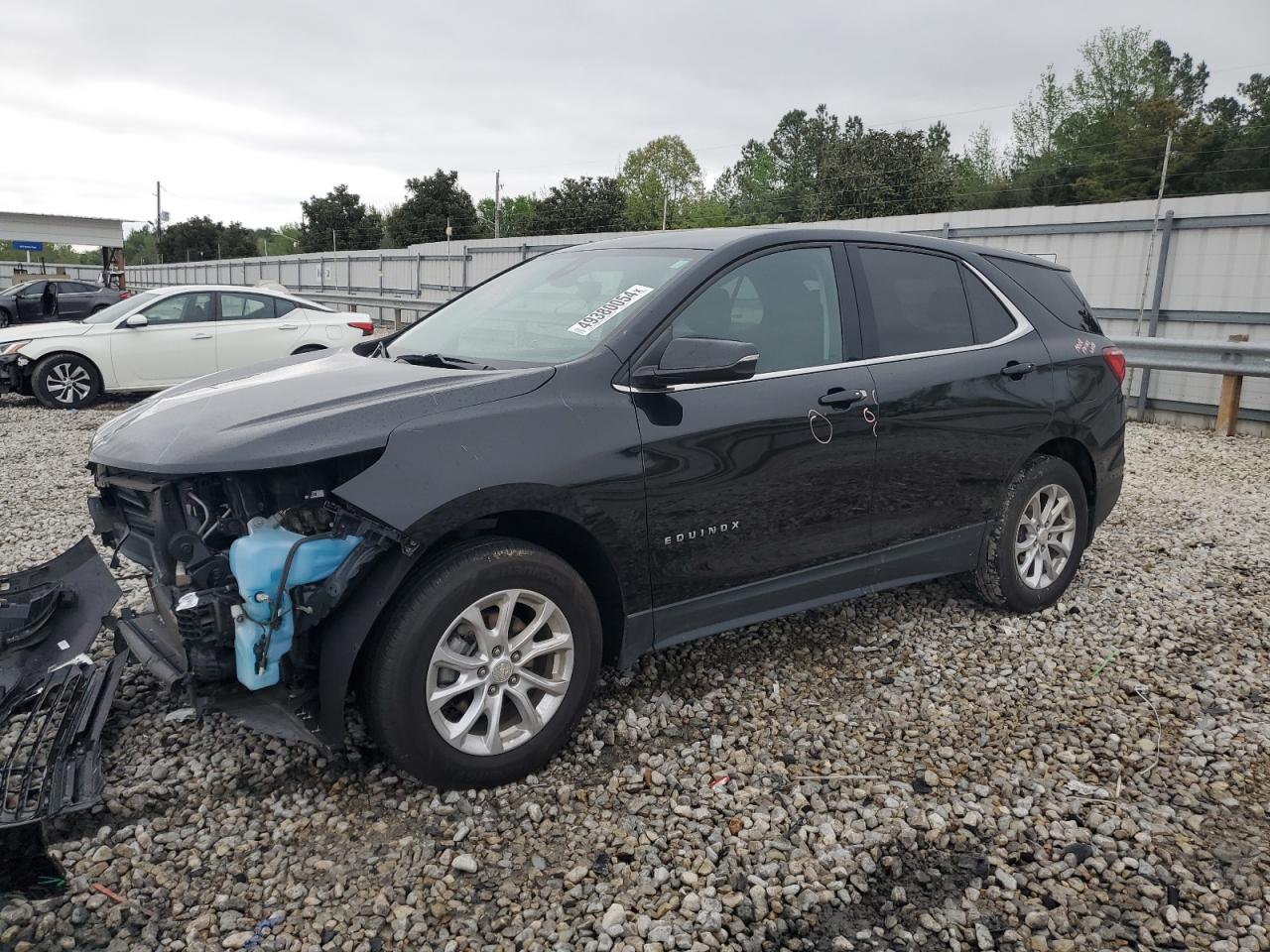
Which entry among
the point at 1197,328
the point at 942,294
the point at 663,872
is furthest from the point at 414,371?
the point at 1197,328

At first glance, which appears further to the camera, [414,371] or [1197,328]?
[1197,328]

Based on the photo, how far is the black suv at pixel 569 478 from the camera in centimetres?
271

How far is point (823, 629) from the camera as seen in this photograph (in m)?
4.43

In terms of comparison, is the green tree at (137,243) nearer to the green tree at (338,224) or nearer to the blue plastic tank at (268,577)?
the green tree at (338,224)

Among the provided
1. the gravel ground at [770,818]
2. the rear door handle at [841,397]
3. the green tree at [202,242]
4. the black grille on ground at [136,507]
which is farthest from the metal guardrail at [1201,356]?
the green tree at [202,242]

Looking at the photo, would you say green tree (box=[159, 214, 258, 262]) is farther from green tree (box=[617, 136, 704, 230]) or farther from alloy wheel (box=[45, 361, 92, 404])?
alloy wheel (box=[45, 361, 92, 404])

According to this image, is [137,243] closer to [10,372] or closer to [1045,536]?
[10,372]

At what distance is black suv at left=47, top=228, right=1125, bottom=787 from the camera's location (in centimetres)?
271

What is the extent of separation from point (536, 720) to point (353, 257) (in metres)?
32.1

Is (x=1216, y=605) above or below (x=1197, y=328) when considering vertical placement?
below

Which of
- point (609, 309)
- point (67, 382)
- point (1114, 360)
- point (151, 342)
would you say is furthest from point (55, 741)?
point (67, 382)

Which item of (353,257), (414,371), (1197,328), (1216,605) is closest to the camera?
(414,371)

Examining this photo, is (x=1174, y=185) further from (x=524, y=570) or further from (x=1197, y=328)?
(x=524, y=570)

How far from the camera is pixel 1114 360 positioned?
15.7 ft
